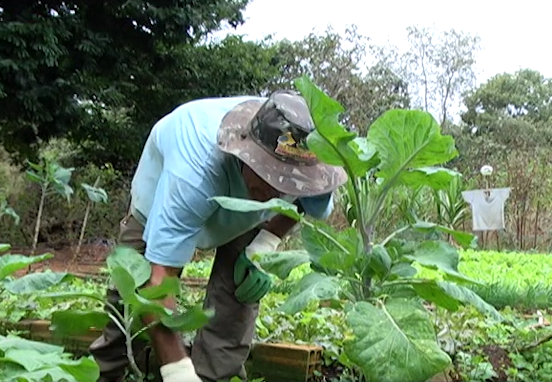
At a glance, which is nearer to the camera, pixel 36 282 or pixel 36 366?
pixel 36 366

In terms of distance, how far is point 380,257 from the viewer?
1.19 meters

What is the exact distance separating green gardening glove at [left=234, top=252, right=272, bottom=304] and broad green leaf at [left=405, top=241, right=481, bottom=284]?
80 centimetres

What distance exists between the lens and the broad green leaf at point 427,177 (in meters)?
1.26

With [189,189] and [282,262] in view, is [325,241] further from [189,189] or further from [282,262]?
[189,189]

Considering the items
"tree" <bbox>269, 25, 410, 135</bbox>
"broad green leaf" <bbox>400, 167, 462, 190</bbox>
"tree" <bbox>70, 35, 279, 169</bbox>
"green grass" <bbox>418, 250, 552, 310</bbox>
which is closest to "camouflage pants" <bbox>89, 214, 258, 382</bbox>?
"green grass" <bbox>418, 250, 552, 310</bbox>

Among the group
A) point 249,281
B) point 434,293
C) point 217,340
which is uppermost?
point 434,293

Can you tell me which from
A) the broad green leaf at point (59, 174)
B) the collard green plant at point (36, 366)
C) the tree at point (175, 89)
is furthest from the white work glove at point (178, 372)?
the tree at point (175, 89)

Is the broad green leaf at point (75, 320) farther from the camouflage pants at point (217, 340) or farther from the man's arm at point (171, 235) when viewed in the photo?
the camouflage pants at point (217, 340)

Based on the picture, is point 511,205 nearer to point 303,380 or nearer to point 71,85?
point 71,85

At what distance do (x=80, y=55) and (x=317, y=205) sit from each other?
6550 millimetres

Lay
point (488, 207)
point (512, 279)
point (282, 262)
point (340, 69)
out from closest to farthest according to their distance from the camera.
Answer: point (282, 262), point (512, 279), point (488, 207), point (340, 69)

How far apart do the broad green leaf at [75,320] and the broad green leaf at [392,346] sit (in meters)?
0.46

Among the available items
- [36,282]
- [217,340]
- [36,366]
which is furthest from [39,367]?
[217,340]

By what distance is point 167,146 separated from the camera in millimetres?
1923
